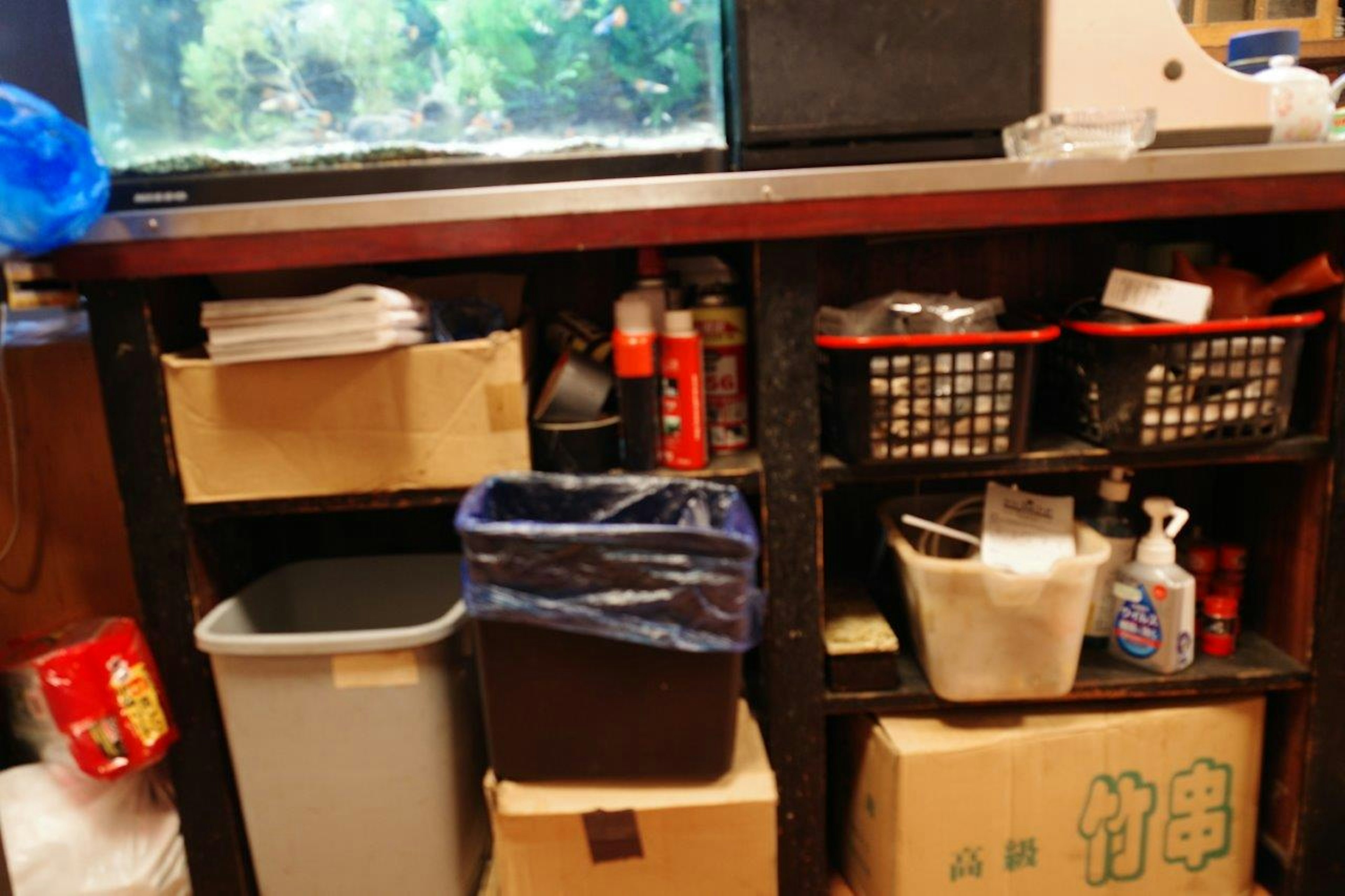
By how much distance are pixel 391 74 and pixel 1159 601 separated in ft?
4.53

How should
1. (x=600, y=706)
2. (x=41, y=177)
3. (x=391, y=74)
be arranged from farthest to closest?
(x=391, y=74) < (x=600, y=706) < (x=41, y=177)

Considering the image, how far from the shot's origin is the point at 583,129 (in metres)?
1.41

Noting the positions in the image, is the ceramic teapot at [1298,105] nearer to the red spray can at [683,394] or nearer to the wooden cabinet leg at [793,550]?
the wooden cabinet leg at [793,550]

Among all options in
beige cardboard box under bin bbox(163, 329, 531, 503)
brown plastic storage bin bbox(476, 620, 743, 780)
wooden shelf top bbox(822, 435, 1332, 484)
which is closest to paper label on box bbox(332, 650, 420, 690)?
brown plastic storage bin bbox(476, 620, 743, 780)

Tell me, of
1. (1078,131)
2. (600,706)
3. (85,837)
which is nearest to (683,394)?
(600,706)

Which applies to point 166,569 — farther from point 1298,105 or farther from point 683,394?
point 1298,105

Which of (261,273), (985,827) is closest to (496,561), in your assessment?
(261,273)

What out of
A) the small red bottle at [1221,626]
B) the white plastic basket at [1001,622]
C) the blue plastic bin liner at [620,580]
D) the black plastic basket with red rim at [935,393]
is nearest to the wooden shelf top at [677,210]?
the black plastic basket with red rim at [935,393]

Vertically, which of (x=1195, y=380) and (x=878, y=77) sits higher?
(x=878, y=77)

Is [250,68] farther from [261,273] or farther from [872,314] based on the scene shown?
[872,314]

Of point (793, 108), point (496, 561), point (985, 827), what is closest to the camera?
point (496, 561)

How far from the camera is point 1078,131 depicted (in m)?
1.26

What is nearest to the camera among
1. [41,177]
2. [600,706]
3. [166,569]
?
[41,177]

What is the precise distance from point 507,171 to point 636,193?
19 cm
